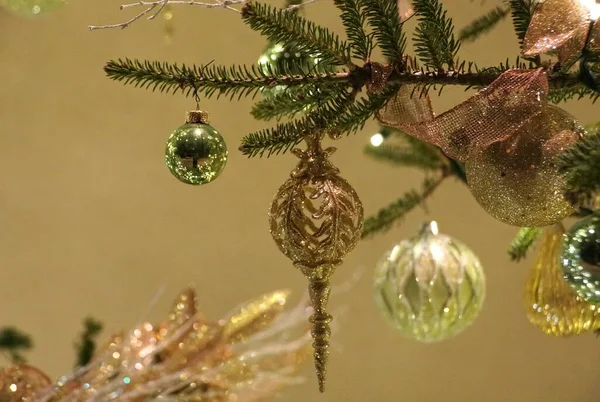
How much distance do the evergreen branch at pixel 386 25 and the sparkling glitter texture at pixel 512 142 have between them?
0.16ft

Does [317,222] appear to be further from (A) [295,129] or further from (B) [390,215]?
(B) [390,215]

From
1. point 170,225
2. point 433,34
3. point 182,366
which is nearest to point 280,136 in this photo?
point 433,34

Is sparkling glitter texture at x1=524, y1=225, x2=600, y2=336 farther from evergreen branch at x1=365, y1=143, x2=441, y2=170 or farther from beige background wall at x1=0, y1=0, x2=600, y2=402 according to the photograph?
beige background wall at x1=0, y1=0, x2=600, y2=402

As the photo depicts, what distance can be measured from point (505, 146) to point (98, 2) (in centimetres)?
83

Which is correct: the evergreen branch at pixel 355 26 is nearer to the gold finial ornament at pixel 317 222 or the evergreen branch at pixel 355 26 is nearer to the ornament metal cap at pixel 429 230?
the gold finial ornament at pixel 317 222

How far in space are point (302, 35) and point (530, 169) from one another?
163 millimetres

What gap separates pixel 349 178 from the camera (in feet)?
3.27

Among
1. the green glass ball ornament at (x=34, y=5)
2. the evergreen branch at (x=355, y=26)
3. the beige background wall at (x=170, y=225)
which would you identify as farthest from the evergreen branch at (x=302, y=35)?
the beige background wall at (x=170, y=225)

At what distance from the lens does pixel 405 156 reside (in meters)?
0.66

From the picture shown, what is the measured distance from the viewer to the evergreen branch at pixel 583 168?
262 mm

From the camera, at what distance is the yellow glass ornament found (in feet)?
1.07

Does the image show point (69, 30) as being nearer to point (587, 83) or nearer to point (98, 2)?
point (98, 2)

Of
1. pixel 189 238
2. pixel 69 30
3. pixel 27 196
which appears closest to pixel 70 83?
pixel 69 30

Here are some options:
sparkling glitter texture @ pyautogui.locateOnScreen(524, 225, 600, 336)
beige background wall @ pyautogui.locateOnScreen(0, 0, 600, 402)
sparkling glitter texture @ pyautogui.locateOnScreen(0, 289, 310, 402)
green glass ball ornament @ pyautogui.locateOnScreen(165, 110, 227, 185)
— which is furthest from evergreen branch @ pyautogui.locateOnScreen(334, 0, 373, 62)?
→ beige background wall @ pyautogui.locateOnScreen(0, 0, 600, 402)
